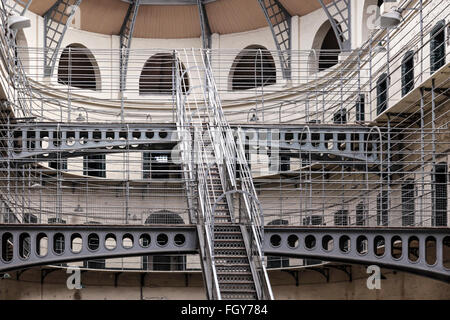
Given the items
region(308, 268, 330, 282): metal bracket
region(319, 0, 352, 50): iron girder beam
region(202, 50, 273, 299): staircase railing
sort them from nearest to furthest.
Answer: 1. region(202, 50, 273, 299): staircase railing
2. region(319, 0, 352, 50): iron girder beam
3. region(308, 268, 330, 282): metal bracket

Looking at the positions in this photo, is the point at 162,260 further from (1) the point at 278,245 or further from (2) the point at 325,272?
(1) the point at 278,245

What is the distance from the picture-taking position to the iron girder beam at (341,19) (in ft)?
43.6

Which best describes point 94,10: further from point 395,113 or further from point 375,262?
point 375,262

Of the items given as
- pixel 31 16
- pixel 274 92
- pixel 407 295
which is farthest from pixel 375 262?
pixel 31 16

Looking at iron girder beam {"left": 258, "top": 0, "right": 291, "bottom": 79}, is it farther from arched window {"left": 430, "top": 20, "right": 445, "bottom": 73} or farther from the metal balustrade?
arched window {"left": 430, "top": 20, "right": 445, "bottom": 73}

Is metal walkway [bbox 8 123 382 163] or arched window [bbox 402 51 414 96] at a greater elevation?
arched window [bbox 402 51 414 96]

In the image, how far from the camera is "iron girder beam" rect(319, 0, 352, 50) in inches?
523

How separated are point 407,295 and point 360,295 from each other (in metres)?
1.25

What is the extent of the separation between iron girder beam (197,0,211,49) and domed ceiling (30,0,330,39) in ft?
0.20

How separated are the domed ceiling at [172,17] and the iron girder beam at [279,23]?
131 mm

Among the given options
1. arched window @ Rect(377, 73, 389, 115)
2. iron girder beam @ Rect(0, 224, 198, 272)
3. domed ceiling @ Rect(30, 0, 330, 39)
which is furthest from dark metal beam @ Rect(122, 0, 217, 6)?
iron girder beam @ Rect(0, 224, 198, 272)

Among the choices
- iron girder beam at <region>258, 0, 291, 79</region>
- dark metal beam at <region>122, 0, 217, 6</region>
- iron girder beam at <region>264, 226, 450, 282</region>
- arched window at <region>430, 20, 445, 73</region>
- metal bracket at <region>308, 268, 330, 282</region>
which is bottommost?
metal bracket at <region>308, 268, 330, 282</region>

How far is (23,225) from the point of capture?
28.6 feet

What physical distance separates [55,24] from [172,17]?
7.03 ft
